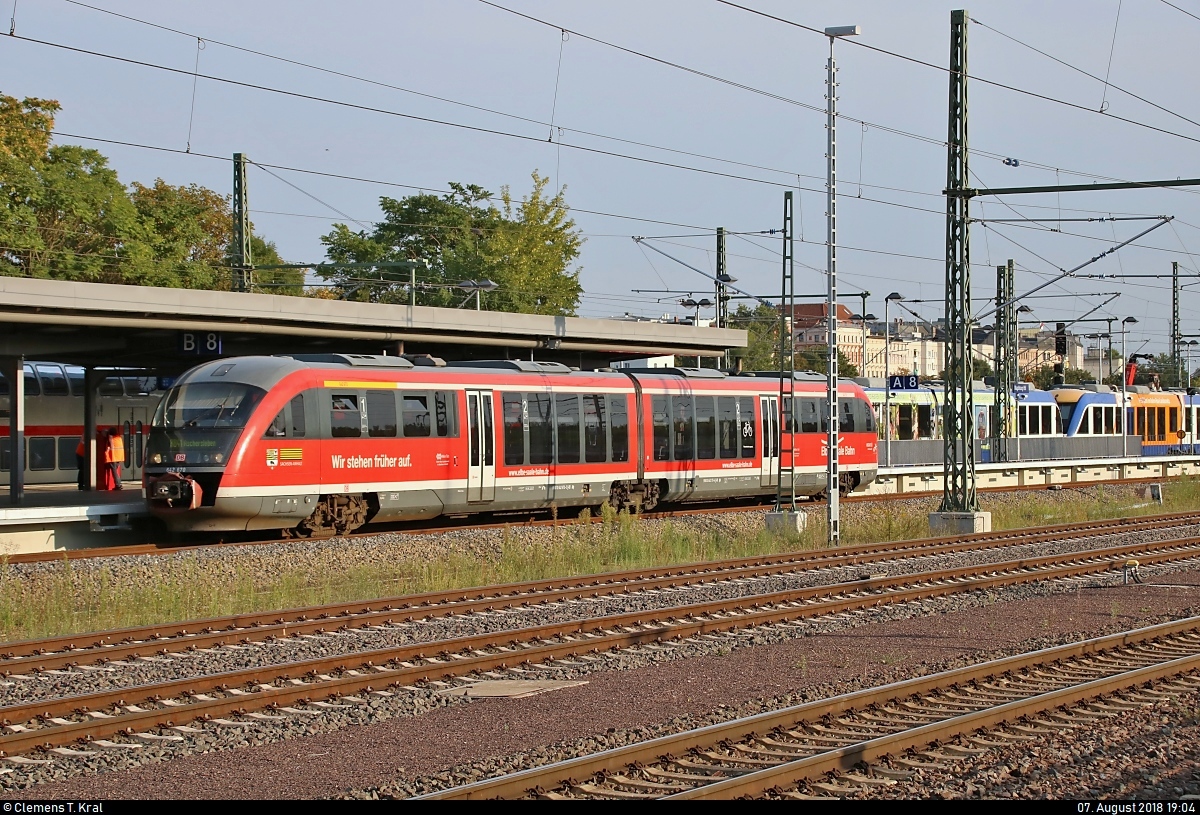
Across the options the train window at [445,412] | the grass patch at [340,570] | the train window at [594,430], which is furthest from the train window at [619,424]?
the train window at [445,412]

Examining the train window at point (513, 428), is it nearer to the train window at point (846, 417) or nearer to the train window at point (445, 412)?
the train window at point (445, 412)

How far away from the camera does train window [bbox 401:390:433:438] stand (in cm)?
2216

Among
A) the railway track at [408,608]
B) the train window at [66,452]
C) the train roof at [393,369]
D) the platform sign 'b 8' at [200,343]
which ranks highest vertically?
the platform sign 'b 8' at [200,343]

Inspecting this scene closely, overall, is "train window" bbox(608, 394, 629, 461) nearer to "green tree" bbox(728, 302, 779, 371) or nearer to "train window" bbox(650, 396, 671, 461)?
"train window" bbox(650, 396, 671, 461)

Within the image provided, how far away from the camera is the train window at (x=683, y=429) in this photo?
27391 mm

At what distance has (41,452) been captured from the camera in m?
37.5

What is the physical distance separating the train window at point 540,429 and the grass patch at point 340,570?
1.38 metres

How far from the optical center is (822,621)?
563 inches

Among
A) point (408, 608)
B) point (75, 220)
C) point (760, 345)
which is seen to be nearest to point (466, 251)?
point (75, 220)

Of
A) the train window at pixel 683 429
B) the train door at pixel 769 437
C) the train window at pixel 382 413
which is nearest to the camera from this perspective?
the train window at pixel 382 413

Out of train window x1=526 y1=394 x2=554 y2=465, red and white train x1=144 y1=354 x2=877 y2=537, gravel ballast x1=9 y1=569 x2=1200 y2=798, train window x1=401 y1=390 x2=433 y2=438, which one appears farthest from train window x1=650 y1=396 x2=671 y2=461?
gravel ballast x1=9 y1=569 x2=1200 y2=798

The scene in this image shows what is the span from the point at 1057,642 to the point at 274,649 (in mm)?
7475

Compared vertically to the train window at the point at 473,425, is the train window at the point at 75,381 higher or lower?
higher

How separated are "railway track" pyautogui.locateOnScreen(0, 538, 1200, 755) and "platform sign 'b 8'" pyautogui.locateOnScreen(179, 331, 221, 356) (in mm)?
14419
